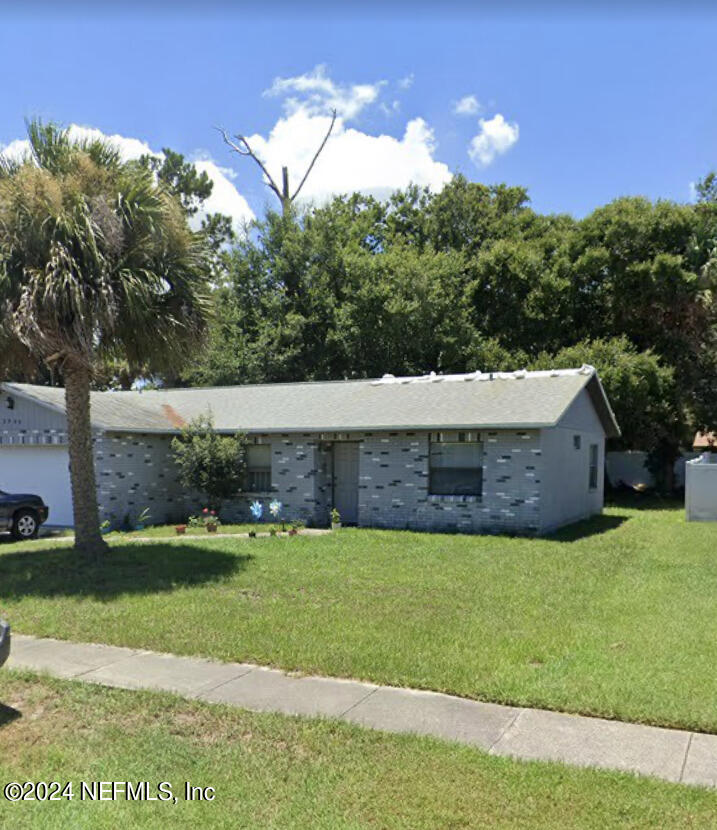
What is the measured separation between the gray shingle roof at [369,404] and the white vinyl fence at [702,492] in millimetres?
3213

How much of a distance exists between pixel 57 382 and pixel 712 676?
33.5m

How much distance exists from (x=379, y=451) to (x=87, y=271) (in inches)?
333

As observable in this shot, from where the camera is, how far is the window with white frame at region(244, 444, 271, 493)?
1878cm

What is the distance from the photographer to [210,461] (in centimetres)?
1750

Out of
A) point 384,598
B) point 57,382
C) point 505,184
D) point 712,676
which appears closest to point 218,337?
point 57,382

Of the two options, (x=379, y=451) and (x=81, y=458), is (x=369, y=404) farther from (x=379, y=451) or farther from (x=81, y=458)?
(x=81, y=458)

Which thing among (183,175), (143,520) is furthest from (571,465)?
(183,175)

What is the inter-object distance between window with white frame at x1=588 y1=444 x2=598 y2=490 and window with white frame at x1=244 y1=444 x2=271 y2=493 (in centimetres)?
933

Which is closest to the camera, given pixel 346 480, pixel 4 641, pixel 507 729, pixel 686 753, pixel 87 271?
pixel 686 753

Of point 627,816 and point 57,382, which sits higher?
point 57,382

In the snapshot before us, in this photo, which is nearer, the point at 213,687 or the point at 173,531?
the point at 213,687

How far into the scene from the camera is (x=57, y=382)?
111 ft

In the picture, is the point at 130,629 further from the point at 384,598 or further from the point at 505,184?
the point at 505,184

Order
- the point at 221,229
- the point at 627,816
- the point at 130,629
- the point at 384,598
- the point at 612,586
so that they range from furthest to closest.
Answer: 1. the point at 221,229
2. the point at 612,586
3. the point at 384,598
4. the point at 130,629
5. the point at 627,816
